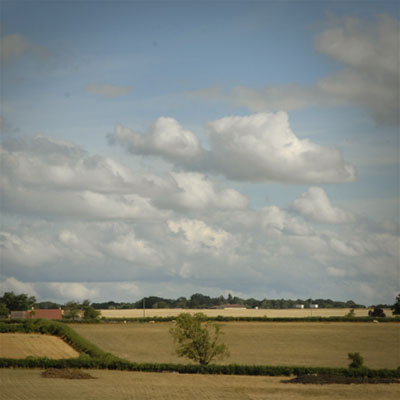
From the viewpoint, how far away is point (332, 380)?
220 ft

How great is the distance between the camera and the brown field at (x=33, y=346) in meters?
87.1

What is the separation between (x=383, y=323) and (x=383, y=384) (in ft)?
255

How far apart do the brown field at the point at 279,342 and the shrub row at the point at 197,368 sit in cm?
1324

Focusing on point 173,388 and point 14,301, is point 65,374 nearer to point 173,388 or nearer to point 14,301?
point 173,388

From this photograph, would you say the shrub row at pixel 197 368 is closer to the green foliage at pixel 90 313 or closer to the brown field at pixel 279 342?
the brown field at pixel 279 342

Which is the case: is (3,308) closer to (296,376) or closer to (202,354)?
(202,354)

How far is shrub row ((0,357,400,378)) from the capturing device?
70.6 meters

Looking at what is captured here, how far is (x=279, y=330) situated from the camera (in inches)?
4958

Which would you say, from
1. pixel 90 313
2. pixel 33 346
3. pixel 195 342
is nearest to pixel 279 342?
pixel 195 342

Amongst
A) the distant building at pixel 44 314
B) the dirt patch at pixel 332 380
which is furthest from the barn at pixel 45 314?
the dirt patch at pixel 332 380

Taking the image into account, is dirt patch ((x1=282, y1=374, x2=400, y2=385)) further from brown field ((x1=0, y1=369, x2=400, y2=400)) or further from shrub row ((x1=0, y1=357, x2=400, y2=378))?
brown field ((x1=0, y1=369, x2=400, y2=400))

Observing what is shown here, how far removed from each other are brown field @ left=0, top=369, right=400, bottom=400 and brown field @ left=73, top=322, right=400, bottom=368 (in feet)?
72.7

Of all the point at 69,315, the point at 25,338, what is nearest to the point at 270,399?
the point at 25,338

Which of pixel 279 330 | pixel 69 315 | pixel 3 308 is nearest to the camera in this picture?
pixel 279 330
